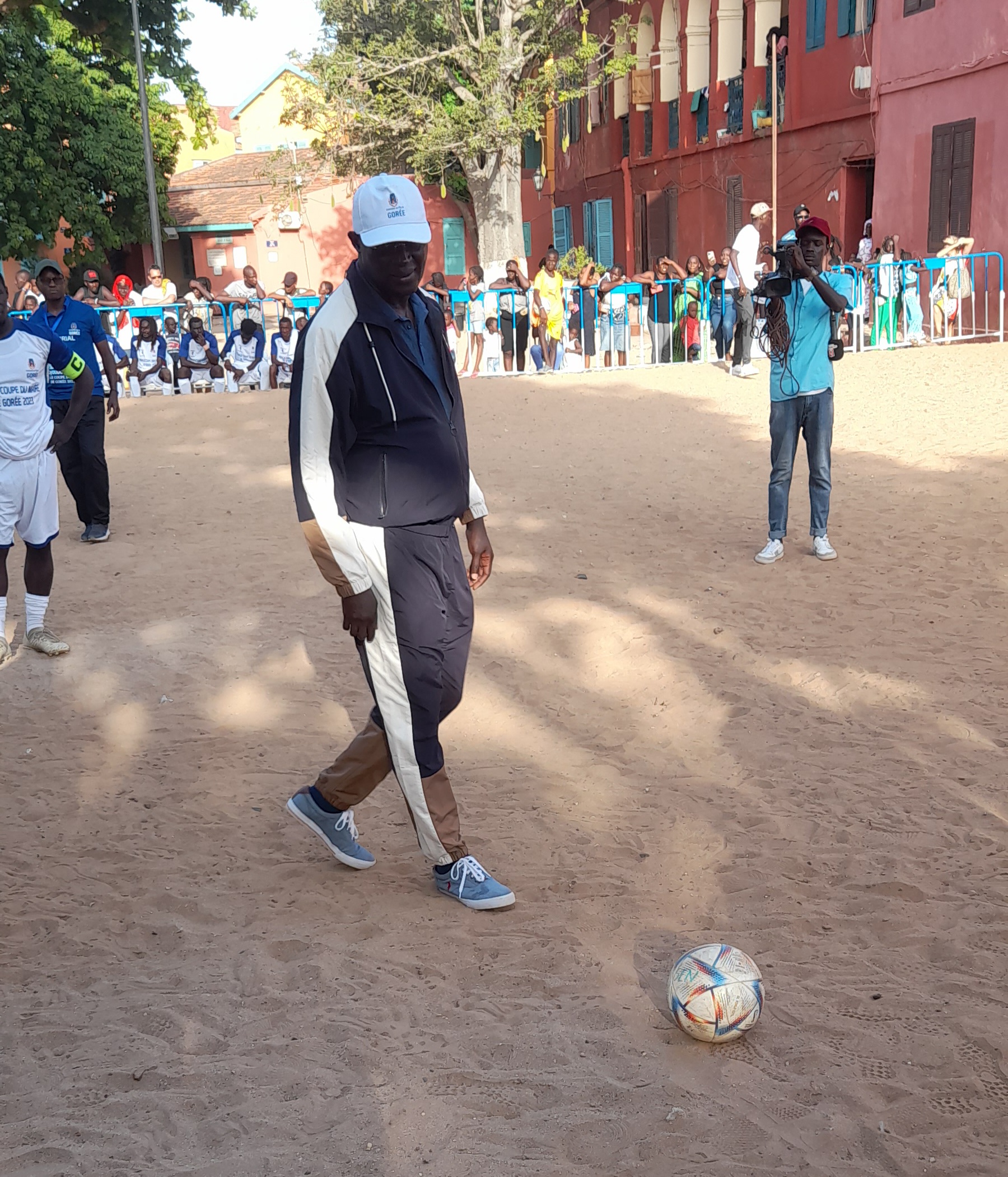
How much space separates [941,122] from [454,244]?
24.0 metres

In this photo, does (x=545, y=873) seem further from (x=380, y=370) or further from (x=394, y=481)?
(x=380, y=370)

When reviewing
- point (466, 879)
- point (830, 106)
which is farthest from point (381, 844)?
point (830, 106)

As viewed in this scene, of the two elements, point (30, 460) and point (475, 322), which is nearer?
point (30, 460)

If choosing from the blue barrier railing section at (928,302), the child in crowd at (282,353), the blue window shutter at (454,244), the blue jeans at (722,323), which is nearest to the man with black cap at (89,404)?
the child in crowd at (282,353)

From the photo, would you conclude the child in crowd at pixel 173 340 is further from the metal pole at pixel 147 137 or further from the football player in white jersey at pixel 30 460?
the football player in white jersey at pixel 30 460

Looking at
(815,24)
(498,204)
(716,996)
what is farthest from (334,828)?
(498,204)

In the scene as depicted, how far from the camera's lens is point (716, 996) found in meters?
3.37

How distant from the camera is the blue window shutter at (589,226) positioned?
3509 cm

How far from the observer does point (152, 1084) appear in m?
3.30

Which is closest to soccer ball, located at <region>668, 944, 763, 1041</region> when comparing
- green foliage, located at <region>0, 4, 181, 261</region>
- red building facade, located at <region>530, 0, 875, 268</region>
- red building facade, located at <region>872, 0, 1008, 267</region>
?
red building facade, located at <region>872, 0, 1008, 267</region>

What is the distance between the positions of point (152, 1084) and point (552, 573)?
545cm

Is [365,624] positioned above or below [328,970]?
above

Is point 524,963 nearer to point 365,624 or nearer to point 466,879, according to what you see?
point 466,879

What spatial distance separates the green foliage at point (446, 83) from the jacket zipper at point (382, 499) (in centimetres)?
2410
